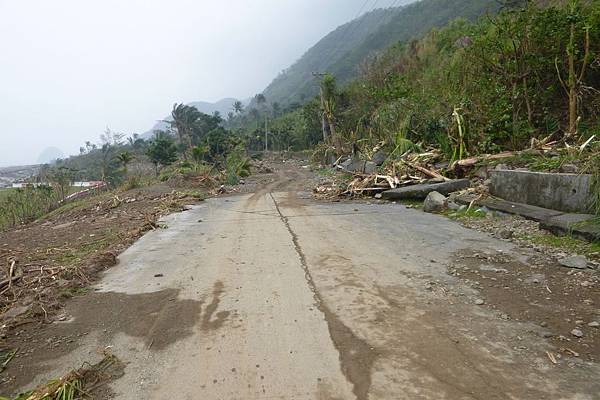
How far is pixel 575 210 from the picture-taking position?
17.9ft

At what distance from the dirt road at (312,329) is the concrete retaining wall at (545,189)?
1379 mm

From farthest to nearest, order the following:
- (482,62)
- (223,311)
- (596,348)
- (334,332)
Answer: (482,62), (223,311), (334,332), (596,348)

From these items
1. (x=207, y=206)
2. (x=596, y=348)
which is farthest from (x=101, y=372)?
(x=207, y=206)

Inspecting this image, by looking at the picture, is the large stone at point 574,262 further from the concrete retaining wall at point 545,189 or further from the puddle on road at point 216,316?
the puddle on road at point 216,316

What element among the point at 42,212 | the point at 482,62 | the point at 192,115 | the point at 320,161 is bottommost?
the point at 42,212

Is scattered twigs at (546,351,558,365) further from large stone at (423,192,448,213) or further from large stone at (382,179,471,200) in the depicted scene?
large stone at (382,179,471,200)

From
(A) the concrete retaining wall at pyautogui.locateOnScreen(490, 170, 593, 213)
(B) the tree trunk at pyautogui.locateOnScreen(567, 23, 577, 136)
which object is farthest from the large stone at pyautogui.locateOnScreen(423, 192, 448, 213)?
(B) the tree trunk at pyautogui.locateOnScreen(567, 23, 577, 136)

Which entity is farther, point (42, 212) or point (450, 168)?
point (42, 212)

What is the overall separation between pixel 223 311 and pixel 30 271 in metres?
3.08

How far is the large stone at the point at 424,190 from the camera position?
337 inches

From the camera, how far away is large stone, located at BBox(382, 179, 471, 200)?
8570 mm

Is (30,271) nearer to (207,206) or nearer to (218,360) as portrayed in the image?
(218,360)

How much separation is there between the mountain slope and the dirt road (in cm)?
1733

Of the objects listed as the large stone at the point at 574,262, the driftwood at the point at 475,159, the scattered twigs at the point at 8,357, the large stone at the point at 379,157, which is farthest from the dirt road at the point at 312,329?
the large stone at the point at 379,157
